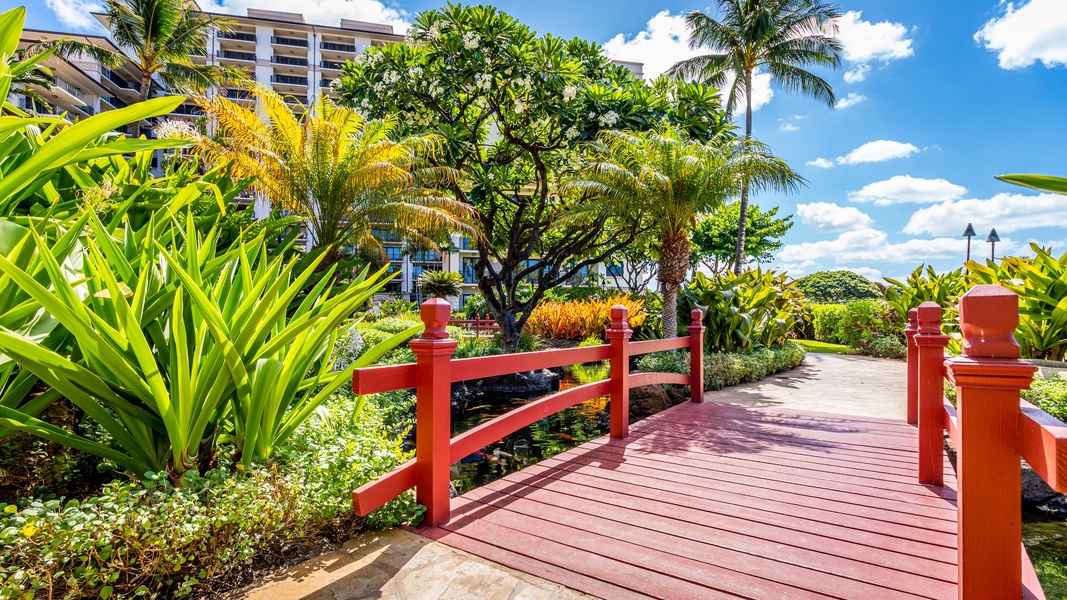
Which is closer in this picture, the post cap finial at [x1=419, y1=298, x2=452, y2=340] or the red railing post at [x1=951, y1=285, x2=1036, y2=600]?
the red railing post at [x1=951, y1=285, x2=1036, y2=600]

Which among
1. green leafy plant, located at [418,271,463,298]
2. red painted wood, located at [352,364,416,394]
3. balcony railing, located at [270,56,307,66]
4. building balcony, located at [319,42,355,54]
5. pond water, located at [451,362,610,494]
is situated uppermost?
building balcony, located at [319,42,355,54]

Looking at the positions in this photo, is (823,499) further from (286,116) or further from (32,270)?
(286,116)

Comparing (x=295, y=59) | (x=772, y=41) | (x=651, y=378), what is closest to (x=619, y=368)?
(x=651, y=378)

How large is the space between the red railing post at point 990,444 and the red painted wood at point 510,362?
1975mm

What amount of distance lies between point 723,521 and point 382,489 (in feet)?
6.01

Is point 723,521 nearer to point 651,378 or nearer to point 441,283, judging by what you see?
point 651,378

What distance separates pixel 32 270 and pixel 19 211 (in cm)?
171

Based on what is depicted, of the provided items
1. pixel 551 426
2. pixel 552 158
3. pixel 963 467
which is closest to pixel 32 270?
pixel 963 467

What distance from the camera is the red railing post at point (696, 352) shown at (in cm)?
588

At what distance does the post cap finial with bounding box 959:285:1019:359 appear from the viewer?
1479 millimetres

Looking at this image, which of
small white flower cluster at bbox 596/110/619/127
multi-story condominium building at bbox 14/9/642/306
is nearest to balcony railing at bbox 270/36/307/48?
multi-story condominium building at bbox 14/9/642/306

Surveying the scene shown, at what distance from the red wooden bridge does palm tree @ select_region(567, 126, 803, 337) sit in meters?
5.83

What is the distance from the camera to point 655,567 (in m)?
2.25

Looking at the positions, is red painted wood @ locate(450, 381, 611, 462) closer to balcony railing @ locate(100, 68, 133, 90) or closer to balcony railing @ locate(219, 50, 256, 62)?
balcony railing @ locate(219, 50, 256, 62)
